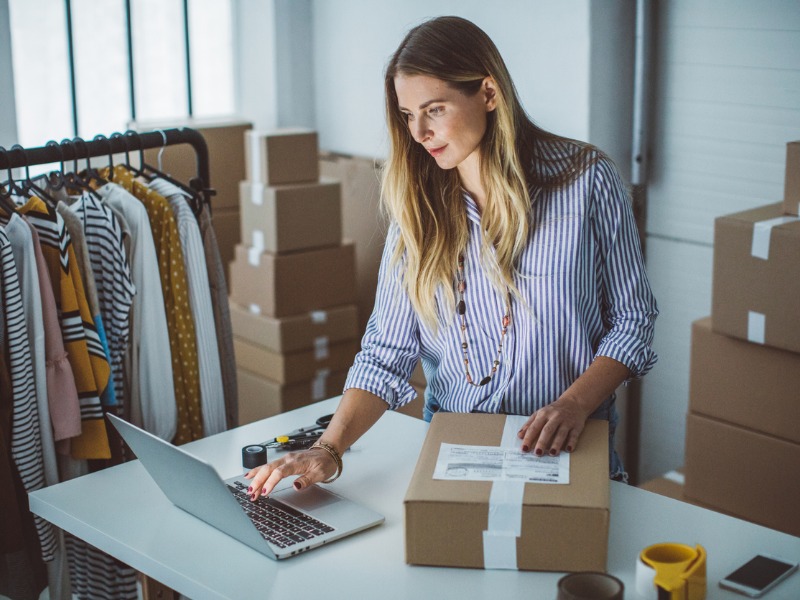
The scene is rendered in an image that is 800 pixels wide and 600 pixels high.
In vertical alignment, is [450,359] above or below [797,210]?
below

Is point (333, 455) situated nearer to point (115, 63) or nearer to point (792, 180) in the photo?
point (792, 180)

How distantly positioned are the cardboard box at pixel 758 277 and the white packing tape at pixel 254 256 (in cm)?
157

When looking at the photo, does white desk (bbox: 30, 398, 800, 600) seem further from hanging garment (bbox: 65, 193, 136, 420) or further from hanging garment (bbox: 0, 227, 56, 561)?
hanging garment (bbox: 65, 193, 136, 420)

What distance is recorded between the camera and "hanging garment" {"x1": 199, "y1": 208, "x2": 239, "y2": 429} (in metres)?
2.33

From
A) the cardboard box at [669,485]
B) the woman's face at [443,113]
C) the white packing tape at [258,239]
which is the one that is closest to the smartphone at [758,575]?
the woman's face at [443,113]

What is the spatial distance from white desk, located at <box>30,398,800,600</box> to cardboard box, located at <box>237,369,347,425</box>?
1.73 meters

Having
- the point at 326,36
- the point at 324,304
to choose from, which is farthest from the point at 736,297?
the point at 326,36

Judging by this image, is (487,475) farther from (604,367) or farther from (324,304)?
(324,304)

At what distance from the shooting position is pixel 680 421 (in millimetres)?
3223

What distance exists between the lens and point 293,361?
11.3ft

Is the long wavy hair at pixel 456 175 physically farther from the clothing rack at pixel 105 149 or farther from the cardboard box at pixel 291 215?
the cardboard box at pixel 291 215

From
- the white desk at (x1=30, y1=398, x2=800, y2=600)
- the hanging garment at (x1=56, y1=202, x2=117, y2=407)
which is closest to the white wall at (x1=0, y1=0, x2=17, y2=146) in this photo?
the hanging garment at (x1=56, y1=202, x2=117, y2=407)

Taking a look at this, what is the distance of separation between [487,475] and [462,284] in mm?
454

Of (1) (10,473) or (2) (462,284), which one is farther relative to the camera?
(1) (10,473)
